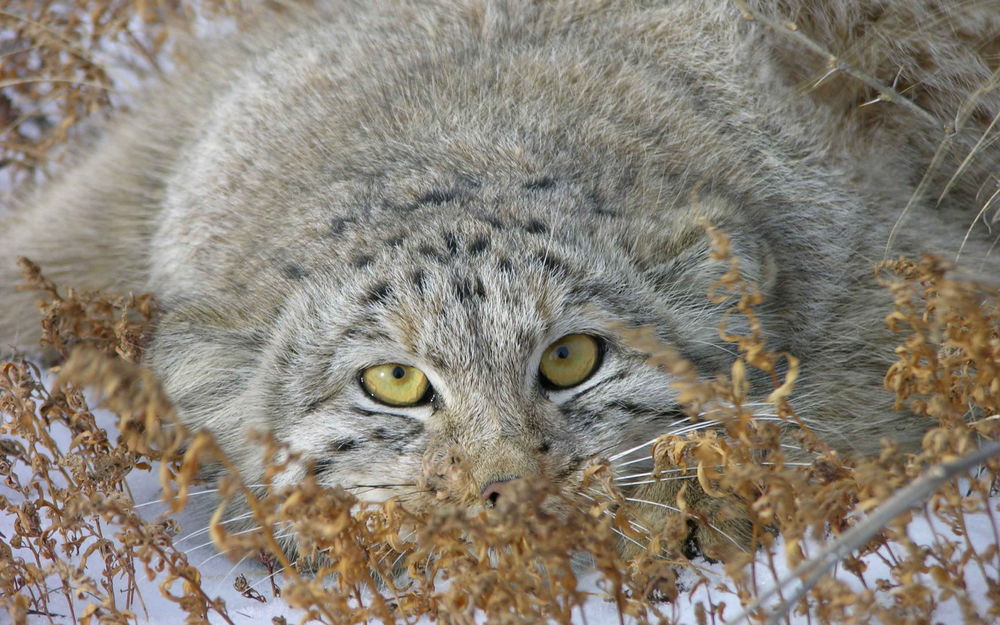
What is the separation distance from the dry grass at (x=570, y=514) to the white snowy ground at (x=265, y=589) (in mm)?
29

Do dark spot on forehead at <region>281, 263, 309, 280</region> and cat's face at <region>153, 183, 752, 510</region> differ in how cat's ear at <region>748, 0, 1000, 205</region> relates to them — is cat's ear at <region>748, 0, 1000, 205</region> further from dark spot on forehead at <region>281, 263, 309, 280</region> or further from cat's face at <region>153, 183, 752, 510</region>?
dark spot on forehead at <region>281, 263, 309, 280</region>

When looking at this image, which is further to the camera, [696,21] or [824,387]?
[696,21]

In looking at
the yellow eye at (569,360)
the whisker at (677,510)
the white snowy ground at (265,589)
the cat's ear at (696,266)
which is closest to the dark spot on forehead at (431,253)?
the yellow eye at (569,360)

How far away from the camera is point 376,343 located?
10.1 ft

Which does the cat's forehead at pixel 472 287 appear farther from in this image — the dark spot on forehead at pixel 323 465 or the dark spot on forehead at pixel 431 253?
the dark spot on forehead at pixel 323 465

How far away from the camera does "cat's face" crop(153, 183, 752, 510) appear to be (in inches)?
118

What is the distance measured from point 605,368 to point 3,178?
159 inches

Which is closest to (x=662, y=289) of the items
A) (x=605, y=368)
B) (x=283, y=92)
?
(x=605, y=368)

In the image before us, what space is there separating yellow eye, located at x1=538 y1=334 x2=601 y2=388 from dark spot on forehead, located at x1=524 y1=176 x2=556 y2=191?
0.52 meters

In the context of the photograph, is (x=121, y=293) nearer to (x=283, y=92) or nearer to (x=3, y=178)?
(x=283, y=92)

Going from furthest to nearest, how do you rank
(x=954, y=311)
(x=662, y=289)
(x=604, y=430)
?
(x=662, y=289), (x=604, y=430), (x=954, y=311)

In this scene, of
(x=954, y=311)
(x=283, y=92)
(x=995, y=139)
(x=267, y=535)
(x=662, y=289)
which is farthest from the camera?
(x=283, y=92)

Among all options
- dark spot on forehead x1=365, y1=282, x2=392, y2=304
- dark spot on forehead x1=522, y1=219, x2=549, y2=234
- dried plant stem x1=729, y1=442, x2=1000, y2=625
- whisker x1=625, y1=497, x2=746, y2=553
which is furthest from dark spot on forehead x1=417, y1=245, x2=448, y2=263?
dried plant stem x1=729, y1=442, x2=1000, y2=625

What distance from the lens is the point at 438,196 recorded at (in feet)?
10.8
